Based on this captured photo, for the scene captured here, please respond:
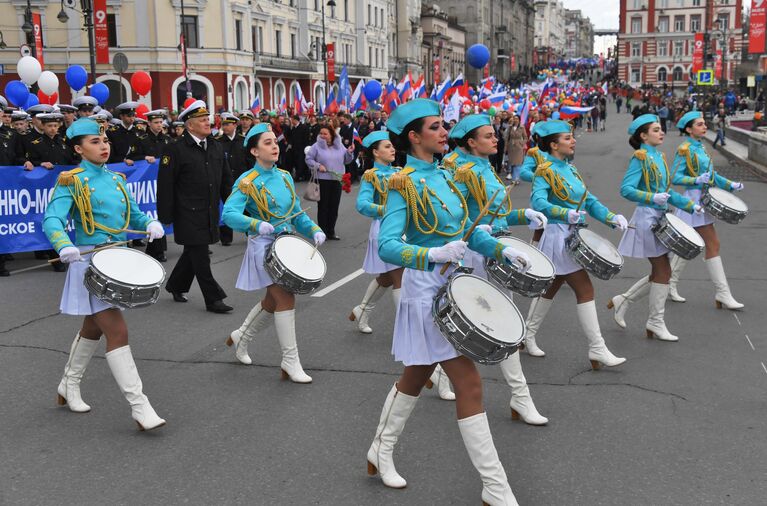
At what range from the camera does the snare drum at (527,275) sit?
5.30 meters

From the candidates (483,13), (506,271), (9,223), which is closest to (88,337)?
(506,271)

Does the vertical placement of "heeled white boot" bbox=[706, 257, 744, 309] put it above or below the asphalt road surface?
above

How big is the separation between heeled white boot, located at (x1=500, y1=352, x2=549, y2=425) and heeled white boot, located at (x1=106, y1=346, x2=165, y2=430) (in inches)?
86.0

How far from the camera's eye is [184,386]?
241 inches

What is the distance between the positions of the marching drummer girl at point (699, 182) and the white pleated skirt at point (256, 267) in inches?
161

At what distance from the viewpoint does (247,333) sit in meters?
6.55

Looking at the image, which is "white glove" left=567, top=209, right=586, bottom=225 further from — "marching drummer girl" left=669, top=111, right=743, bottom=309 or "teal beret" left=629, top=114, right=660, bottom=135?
"marching drummer girl" left=669, top=111, right=743, bottom=309

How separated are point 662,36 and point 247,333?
4810 inches

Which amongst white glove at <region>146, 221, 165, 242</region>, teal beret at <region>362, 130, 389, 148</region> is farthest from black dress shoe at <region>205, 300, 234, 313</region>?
white glove at <region>146, 221, 165, 242</region>

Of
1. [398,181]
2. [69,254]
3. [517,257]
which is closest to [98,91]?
[69,254]

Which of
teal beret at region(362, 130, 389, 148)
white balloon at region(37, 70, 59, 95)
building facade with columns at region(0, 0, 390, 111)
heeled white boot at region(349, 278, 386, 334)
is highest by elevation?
building facade with columns at region(0, 0, 390, 111)

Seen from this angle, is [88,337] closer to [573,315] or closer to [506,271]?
[506,271]

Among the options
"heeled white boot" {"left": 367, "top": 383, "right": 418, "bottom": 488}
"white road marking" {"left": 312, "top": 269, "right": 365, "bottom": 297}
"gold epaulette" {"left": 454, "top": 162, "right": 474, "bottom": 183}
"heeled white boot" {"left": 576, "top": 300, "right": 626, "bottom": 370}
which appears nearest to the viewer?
"heeled white boot" {"left": 367, "top": 383, "right": 418, "bottom": 488}

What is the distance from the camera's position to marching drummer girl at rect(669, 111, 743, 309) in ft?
26.2
